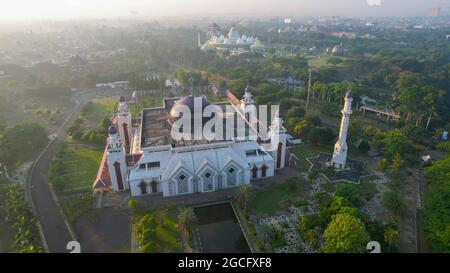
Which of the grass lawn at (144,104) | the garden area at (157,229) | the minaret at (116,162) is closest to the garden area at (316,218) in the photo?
the garden area at (157,229)

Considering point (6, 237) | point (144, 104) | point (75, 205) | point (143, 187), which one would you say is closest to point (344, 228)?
point (143, 187)

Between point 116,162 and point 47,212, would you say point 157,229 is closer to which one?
point 116,162

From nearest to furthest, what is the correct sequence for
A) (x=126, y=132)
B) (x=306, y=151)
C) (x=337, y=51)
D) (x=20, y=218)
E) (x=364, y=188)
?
(x=20, y=218) < (x=364, y=188) < (x=126, y=132) < (x=306, y=151) < (x=337, y=51)

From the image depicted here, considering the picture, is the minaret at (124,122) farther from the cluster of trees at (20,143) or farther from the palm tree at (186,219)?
the palm tree at (186,219)

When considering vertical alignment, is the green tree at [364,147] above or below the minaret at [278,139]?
below

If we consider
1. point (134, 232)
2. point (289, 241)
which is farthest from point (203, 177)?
point (289, 241)
